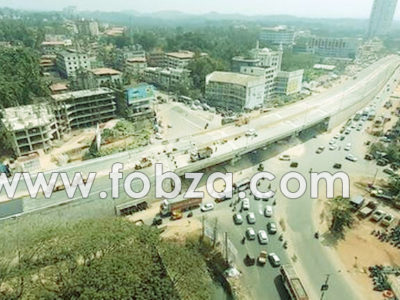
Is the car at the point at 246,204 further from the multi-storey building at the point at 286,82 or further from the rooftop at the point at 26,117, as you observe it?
the multi-storey building at the point at 286,82

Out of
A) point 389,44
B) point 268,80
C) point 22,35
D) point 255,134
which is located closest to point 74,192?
point 255,134

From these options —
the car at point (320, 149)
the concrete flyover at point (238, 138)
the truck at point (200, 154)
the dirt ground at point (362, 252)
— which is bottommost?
the car at point (320, 149)

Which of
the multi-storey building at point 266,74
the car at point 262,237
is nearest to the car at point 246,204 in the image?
the car at point 262,237

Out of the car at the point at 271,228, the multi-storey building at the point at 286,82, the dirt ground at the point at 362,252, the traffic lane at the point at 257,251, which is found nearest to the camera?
the traffic lane at the point at 257,251

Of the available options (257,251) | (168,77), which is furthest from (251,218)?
(168,77)

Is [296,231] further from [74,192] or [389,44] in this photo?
[389,44]

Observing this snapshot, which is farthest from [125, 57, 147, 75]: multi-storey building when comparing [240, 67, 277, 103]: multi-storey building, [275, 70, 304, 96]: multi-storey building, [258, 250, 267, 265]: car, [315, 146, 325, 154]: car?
[258, 250, 267, 265]: car
